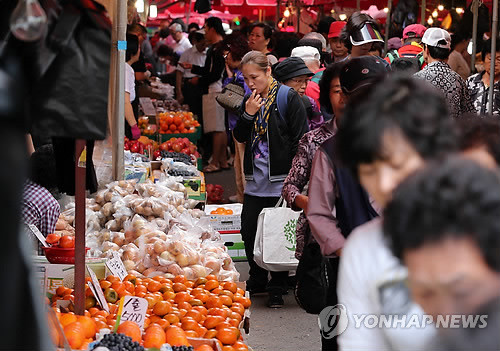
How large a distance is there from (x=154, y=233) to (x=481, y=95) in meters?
3.43

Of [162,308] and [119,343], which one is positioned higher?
[119,343]

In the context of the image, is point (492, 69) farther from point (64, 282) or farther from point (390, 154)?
point (390, 154)

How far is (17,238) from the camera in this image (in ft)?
3.90

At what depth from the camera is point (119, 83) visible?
580cm

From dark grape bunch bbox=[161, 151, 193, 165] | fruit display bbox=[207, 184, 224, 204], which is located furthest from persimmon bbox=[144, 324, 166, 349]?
fruit display bbox=[207, 184, 224, 204]

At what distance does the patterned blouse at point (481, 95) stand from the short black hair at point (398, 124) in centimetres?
536

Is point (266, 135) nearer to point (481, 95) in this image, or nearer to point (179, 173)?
point (179, 173)

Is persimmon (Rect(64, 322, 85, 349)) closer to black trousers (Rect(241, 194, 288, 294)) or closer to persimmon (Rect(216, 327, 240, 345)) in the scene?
persimmon (Rect(216, 327, 240, 345))

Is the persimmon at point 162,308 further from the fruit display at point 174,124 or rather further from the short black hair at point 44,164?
the fruit display at point 174,124

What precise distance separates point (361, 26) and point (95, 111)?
472cm

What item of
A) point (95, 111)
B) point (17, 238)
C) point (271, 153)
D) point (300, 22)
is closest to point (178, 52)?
point (300, 22)

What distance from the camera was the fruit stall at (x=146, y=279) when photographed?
326 centimetres
